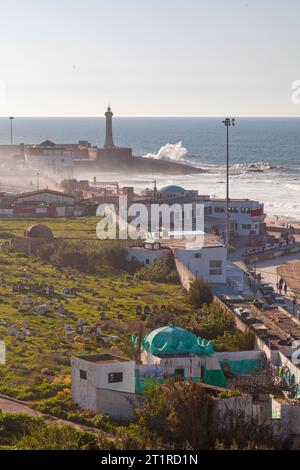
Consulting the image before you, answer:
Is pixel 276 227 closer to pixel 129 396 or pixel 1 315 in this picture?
pixel 1 315

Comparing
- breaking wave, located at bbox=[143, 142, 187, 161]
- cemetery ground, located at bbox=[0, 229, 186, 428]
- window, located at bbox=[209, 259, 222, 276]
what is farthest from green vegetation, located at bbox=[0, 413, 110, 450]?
breaking wave, located at bbox=[143, 142, 187, 161]

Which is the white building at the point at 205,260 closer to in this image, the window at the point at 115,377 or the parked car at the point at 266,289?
the parked car at the point at 266,289

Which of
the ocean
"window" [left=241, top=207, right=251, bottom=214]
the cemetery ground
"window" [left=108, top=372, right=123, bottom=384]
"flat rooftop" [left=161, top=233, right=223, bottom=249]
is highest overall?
"window" [left=241, top=207, right=251, bottom=214]

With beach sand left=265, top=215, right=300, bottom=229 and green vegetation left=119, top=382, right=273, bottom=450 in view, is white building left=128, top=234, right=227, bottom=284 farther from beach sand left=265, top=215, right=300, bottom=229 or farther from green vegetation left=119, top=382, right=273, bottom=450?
green vegetation left=119, top=382, right=273, bottom=450

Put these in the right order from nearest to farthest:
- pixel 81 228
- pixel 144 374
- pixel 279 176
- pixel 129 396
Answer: pixel 129 396 → pixel 144 374 → pixel 81 228 → pixel 279 176

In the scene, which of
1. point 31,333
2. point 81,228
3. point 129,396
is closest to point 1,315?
point 31,333

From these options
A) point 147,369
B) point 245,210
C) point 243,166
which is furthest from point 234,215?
point 243,166

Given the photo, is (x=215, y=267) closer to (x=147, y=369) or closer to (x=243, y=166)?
(x=147, y=369)
